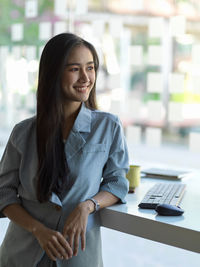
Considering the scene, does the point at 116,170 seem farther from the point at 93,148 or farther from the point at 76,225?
the point at 76,225

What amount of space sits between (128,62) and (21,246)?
2432mm

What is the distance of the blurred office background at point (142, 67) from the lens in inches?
136

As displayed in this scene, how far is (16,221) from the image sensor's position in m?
1.55

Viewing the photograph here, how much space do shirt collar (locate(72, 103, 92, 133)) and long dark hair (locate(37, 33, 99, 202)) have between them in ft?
0.17

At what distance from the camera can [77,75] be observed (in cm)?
156

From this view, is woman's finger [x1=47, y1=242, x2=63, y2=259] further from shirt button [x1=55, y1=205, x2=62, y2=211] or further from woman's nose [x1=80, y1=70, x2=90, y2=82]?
woman's nose [x1=80, y1=70, x2=90, y2=82]

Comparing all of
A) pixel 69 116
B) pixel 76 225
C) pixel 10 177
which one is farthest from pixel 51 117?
pixel 76 225

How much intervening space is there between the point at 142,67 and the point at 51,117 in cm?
227

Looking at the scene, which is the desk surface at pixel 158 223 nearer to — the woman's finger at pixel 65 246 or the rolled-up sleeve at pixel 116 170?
the rolled-up sleeve at pixel 116 170

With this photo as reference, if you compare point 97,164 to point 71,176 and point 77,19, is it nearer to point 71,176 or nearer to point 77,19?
point 71,176

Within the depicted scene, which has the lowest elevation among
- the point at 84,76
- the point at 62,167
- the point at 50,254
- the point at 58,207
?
the point at 50,254

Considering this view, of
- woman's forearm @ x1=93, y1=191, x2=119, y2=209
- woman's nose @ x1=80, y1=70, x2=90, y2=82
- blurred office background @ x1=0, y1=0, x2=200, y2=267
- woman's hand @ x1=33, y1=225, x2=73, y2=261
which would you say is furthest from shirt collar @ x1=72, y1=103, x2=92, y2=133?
blurred office background @ x1=0, y1=0, x2=200, y2=267

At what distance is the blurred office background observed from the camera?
11.3ft

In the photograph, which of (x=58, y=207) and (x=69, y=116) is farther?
(x=69, y=116)
